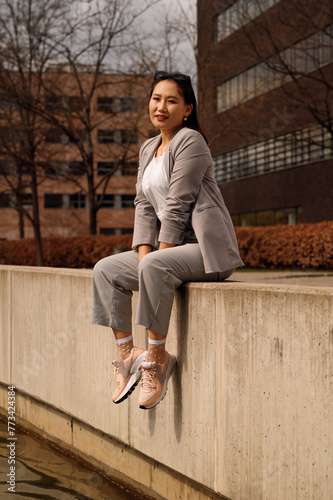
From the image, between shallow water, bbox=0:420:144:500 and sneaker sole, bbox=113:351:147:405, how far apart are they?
811 millimetres

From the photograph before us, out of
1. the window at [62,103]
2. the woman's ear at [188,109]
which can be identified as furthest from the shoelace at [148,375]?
the window at [62,103]

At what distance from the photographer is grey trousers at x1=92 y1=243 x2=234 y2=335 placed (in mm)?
3543

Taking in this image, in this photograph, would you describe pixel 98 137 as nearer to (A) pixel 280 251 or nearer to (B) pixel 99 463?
(A) pixel 280 251

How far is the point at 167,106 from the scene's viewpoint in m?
4.00

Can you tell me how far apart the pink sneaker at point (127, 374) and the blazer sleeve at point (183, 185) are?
73cm

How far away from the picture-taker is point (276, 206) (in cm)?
2800

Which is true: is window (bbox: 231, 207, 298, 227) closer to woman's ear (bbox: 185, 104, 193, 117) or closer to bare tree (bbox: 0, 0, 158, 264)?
bare tree (bbox: 0, 0, 158, 264)

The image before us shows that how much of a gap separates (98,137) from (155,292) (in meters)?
16.0

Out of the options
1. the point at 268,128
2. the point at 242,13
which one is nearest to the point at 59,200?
the point at 268,128

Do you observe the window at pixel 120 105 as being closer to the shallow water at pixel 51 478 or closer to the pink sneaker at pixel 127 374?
the shallow water at pixel 51 478

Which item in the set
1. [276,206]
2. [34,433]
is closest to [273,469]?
[34,433]

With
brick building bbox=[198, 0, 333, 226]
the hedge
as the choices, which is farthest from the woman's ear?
brick building bbox=[198, 0, 333, 226]

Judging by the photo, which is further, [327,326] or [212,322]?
[212,322]

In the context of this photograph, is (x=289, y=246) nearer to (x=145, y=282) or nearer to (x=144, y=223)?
(x=144, y=223)
